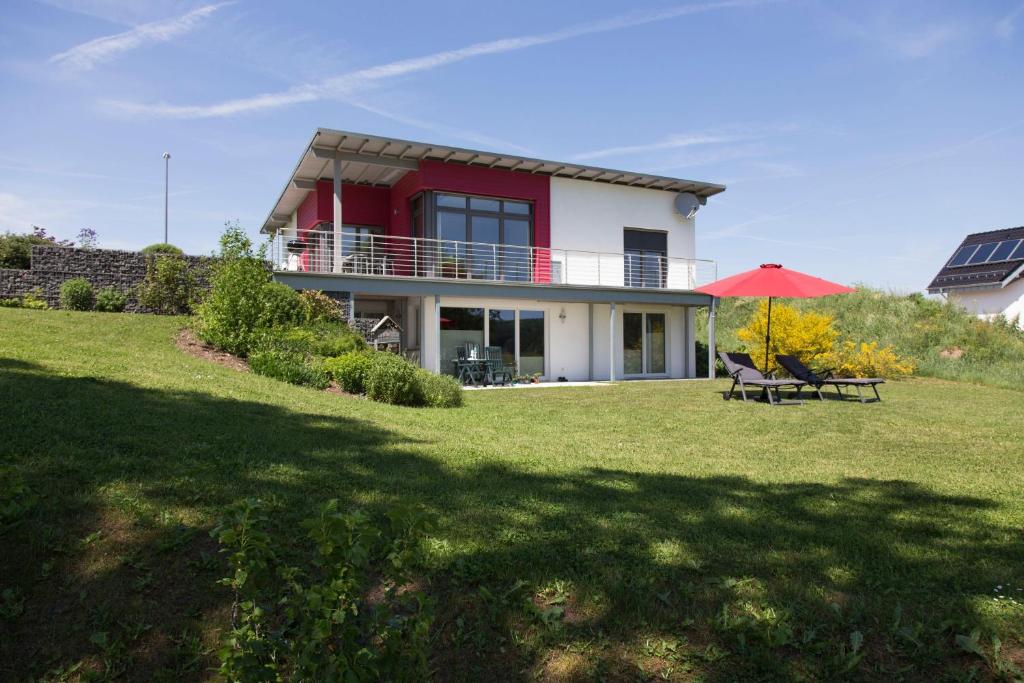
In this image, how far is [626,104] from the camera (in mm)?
13477

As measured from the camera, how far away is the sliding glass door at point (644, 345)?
19.4 m

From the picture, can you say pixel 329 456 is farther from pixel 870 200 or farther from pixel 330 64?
pixel 870 200

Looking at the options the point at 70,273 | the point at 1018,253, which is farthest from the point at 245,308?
the point at 1018,253

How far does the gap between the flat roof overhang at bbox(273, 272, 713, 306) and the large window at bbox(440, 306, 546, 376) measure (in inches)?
34.8

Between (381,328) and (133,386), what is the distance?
7972 millimetres

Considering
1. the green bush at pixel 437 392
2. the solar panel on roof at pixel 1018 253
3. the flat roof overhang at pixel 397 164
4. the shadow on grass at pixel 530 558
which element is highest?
the flat roof overhang at pixel 397 164

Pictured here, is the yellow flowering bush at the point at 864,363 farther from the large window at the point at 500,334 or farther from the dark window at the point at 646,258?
the large window at the point at 500,334

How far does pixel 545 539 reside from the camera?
11.1 feet

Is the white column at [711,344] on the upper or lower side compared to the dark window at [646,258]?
lower

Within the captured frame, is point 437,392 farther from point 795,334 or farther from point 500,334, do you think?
point 795,334

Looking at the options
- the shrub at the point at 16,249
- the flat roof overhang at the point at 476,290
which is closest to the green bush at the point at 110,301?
the flat roof overhang at the point at 476,290

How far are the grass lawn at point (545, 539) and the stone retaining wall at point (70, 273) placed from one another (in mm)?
8571

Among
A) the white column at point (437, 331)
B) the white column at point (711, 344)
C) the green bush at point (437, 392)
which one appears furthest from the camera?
the white column at point (711, 344)

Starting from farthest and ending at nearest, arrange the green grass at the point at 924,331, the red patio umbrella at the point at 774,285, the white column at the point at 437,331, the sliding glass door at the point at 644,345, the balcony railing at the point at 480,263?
the sliding glass door at the point at 644,345
the green grass at the point at 924,331
the balcony railing at the point at 480,263
the white column at the point at 437,331
the red patio umbrella at the point at 774,285
